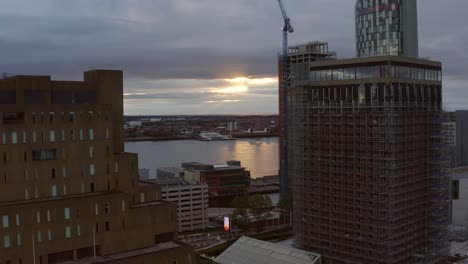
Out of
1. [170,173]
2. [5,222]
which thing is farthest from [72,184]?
[170,173]

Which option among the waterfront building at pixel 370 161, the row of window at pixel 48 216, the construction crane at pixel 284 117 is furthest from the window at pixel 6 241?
the construction crane at pixel 284 117

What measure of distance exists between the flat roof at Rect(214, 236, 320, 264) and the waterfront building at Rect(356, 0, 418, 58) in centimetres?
3834

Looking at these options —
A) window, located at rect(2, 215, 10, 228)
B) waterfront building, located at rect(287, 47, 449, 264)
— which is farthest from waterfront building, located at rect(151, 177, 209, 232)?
window, located at rect(2, 215, 10, 228)

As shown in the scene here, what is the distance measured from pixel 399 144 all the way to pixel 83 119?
90.4 ft

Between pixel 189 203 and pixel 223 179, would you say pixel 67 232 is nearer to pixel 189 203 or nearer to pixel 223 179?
pixel 189 203

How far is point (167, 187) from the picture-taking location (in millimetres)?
86812

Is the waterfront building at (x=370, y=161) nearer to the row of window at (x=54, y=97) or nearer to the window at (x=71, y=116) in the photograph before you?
the row of window at (x=54, y=97)

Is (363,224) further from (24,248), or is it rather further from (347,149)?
(24,248)

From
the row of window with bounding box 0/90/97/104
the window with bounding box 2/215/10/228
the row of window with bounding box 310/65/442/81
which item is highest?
the row of window with bounding box 310/65/442/81

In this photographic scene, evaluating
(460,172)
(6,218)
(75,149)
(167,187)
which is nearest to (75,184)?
(75,149)

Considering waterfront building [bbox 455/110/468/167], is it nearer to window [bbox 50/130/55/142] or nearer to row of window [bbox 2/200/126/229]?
row of window [bbox 2/200/126/229]

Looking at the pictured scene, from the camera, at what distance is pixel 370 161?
4603 cm

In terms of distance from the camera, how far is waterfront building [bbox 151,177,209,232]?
84875mm

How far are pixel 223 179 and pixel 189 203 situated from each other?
3601cm
